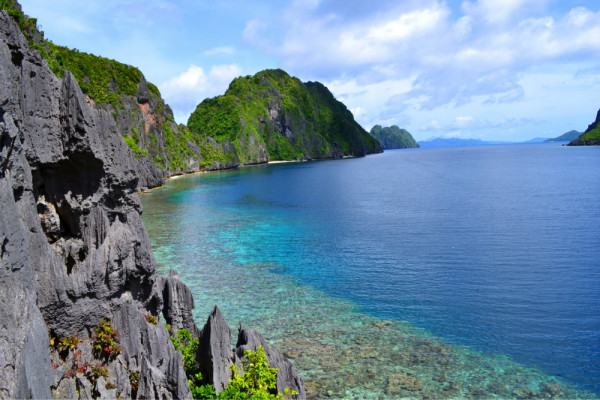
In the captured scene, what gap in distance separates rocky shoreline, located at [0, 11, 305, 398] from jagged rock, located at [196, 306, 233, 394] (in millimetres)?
34

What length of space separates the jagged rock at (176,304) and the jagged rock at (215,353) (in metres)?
3.83

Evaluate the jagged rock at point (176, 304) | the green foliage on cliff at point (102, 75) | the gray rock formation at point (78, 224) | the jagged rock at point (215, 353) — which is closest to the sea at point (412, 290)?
the jagged rock at point (215, 353)

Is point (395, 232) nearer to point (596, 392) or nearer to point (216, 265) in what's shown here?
point (216, 265)

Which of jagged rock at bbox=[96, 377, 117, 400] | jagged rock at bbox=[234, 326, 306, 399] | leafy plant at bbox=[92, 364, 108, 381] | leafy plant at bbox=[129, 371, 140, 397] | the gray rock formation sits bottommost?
jagged rock at bbox=[234, 326, 306, 399]

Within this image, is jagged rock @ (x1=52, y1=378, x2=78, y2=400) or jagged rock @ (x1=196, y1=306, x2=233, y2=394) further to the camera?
jagged rock @ (x1=196, y1=306, x2=233, y2=394)

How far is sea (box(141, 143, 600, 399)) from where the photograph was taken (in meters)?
20.1

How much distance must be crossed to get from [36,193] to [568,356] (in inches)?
969

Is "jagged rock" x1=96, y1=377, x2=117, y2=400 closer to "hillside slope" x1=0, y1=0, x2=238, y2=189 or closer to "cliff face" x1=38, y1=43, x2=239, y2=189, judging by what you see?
"hillside slope" x1=0, y1=0, x2=238, y2=189

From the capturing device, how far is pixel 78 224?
515 inches

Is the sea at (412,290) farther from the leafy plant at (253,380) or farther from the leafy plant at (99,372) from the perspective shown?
the leafy plant at (99,372)

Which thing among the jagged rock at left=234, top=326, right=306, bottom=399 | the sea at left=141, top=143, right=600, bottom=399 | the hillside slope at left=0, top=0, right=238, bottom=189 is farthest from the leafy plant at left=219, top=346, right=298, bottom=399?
the hillside slope at left=0, top=0, right=238, bottom=189

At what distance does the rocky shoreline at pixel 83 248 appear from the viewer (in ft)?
37.8

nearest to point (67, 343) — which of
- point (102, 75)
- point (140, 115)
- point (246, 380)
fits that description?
point (246, 380)

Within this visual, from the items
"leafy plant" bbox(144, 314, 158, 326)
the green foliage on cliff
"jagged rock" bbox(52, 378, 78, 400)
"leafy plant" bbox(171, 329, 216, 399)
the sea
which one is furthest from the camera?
the green foliage on cliff
